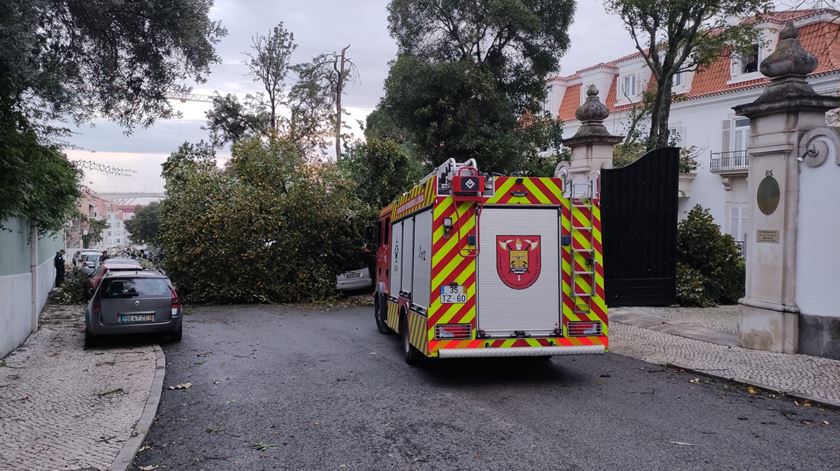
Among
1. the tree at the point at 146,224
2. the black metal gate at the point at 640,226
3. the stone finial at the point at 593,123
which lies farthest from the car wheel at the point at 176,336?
the tree at the point at 146,224

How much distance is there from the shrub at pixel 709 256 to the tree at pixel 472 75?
21.4 feet

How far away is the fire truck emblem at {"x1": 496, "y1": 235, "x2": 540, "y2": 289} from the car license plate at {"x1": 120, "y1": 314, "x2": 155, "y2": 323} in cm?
667

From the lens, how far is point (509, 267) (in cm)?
796

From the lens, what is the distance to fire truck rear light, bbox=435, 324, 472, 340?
25.4 feet

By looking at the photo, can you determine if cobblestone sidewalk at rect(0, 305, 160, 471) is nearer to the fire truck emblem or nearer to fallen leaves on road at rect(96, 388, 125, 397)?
fallen leaves on road at rect(96, 388, 125, 397)

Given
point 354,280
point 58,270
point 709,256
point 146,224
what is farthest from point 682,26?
point 146,224

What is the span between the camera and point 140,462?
543 centimetres

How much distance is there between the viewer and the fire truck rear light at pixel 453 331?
7734 millimetres

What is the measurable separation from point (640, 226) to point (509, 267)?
617 cm

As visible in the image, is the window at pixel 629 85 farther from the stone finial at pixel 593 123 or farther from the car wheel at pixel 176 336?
the car wheel at pixel 176 336

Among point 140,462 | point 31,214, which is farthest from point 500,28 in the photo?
point 140,462

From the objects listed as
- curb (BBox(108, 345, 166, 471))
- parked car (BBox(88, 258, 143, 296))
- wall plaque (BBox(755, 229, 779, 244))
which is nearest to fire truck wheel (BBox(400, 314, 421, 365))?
curb (BBox(108, 345, 166, 471))

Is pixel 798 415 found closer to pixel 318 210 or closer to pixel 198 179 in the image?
pixel 318 210

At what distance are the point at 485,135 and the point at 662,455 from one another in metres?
15.0
